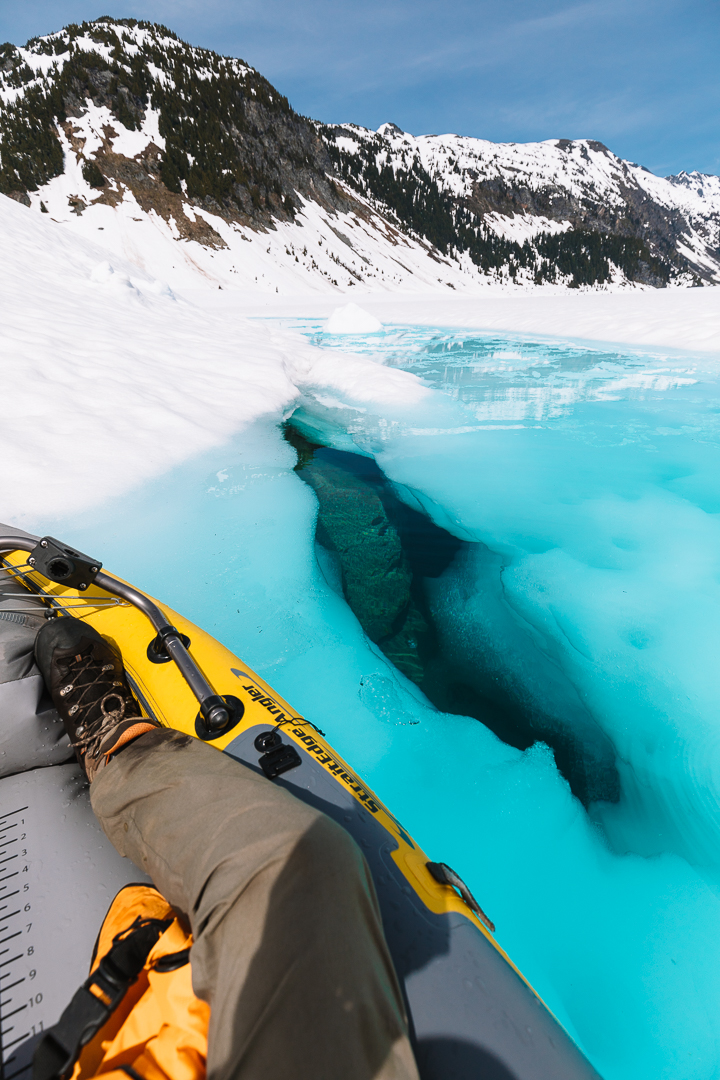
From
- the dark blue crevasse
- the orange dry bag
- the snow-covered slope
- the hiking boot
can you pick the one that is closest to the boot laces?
the hiking boot

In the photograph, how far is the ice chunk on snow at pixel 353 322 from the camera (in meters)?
16.8

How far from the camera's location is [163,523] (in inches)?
135

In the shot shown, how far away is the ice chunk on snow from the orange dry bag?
17.9m

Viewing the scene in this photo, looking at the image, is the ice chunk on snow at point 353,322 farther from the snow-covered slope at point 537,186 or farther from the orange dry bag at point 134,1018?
the snow-covered slope at point 537,186

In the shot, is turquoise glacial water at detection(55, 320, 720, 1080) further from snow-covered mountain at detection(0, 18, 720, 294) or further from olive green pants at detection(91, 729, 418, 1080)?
snow-covered mountain at detection(0, 18, 720, 294)

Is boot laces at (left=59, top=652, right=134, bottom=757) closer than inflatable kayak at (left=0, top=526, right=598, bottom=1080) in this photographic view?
No

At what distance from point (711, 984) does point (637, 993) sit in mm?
228

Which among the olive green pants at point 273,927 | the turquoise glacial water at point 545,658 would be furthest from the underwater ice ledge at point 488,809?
the olive green pants at point 273,927

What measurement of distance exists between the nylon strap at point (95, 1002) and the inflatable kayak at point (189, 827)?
17 cm

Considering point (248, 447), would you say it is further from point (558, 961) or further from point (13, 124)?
point (13, 124)

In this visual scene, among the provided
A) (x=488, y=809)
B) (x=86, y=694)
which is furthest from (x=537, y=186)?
(x=86, y=694)

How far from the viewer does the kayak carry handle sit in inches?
62.2

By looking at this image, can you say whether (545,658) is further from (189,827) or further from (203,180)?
(203,180)

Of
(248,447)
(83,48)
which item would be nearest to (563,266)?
(83,48)
